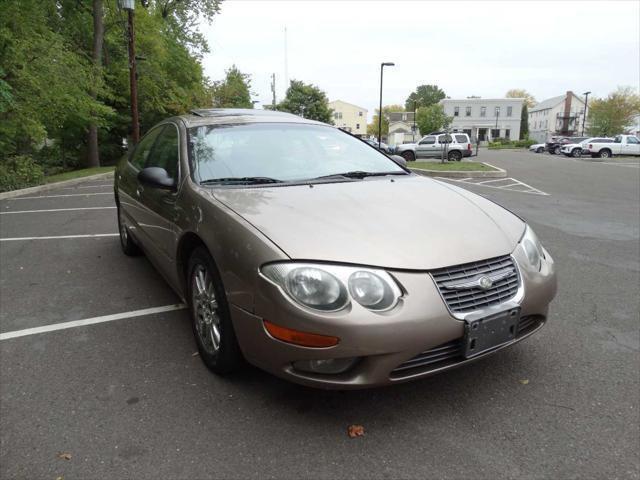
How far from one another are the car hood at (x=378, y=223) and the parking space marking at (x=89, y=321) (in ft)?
4.79

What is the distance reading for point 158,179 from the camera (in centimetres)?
315

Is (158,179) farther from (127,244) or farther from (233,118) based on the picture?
(127,244)

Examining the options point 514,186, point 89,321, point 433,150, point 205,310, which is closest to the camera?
point 205,310

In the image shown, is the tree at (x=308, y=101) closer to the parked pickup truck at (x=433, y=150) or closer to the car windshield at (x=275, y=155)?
the parked pickup truck at (x=433, y=150)

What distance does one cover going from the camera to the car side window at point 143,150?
428cm

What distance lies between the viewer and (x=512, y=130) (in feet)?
254

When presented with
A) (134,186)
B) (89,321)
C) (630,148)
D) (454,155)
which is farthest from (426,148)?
(89,321)

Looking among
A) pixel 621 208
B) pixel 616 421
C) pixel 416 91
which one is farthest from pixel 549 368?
pixel 416 91

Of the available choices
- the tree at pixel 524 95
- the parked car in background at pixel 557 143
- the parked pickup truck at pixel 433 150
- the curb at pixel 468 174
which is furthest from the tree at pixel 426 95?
the curb at pixel 468 174

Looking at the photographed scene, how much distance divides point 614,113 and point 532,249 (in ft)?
229

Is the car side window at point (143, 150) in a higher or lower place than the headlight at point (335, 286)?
higher

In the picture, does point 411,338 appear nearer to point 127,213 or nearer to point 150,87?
point 127,213

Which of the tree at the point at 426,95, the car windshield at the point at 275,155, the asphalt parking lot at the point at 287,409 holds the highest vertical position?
the tree at the point at 426,95

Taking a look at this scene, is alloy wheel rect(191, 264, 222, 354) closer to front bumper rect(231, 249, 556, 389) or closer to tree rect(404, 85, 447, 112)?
front bumper rect(231, 249, 556, 389)
